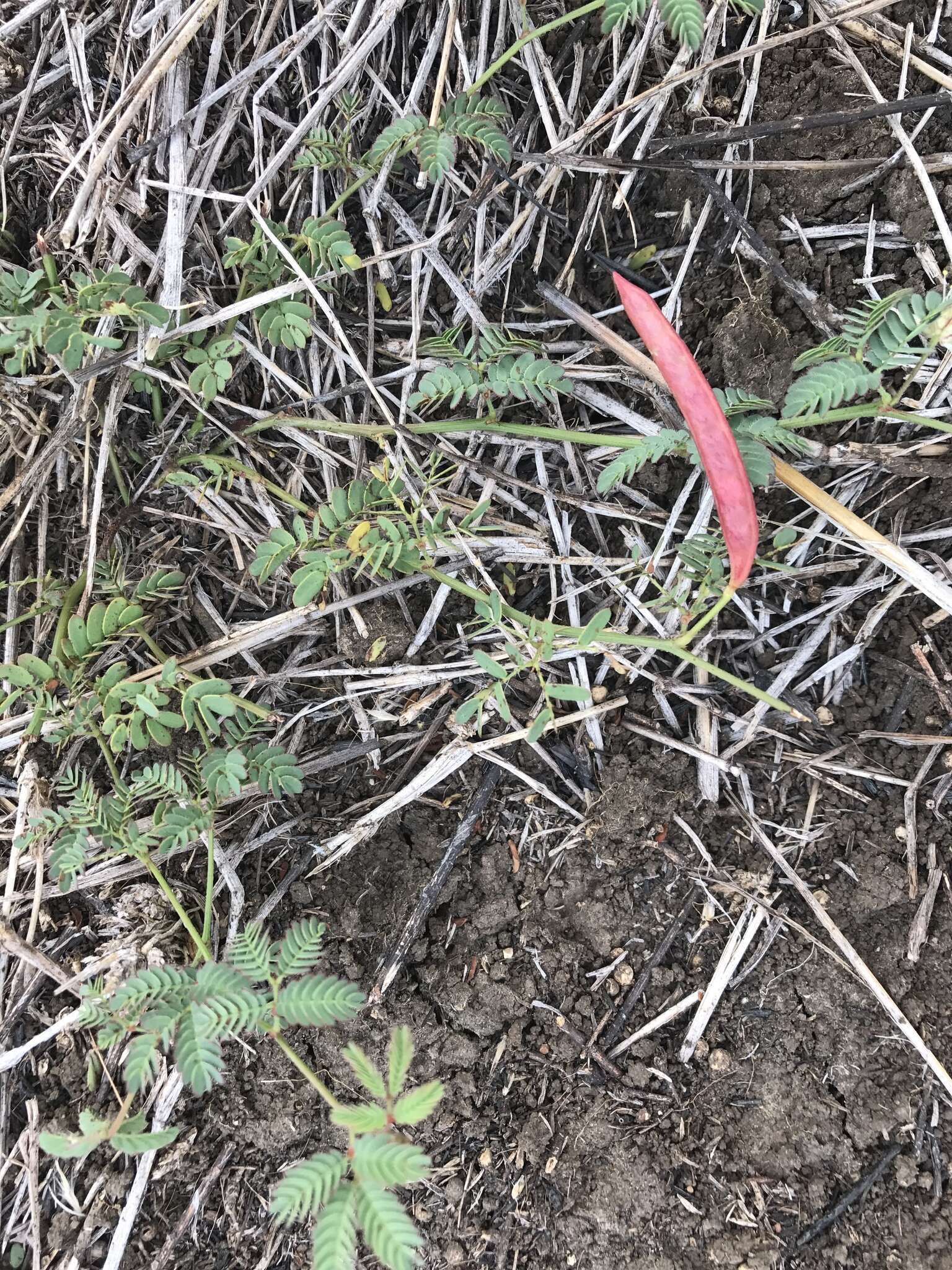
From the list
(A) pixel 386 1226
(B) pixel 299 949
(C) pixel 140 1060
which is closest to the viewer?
(A) pixel 386 1226

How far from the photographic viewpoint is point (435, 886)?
2029 millimetres

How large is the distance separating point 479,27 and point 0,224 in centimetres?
113

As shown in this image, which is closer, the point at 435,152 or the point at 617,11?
the point at 617,11

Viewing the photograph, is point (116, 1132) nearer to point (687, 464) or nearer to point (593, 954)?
point (593, 954)

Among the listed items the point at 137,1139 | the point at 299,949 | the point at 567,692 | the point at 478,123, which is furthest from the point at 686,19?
the point at 137,1139

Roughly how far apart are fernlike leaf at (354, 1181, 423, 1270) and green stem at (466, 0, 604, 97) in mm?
1903

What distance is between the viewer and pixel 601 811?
2047 mm

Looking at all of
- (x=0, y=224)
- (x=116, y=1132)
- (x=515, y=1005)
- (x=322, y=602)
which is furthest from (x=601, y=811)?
(x=0, y=224)

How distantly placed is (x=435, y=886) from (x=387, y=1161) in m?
0.79

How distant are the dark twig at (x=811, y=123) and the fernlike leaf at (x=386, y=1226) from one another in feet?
6.49

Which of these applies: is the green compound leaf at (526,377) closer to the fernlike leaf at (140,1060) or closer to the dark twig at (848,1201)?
the fernlike leaf at (140,1060)

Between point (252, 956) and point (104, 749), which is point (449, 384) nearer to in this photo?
point (104, 749)

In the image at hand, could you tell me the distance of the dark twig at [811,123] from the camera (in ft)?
5.74

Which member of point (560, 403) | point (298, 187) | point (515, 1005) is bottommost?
point (515, 1005)
